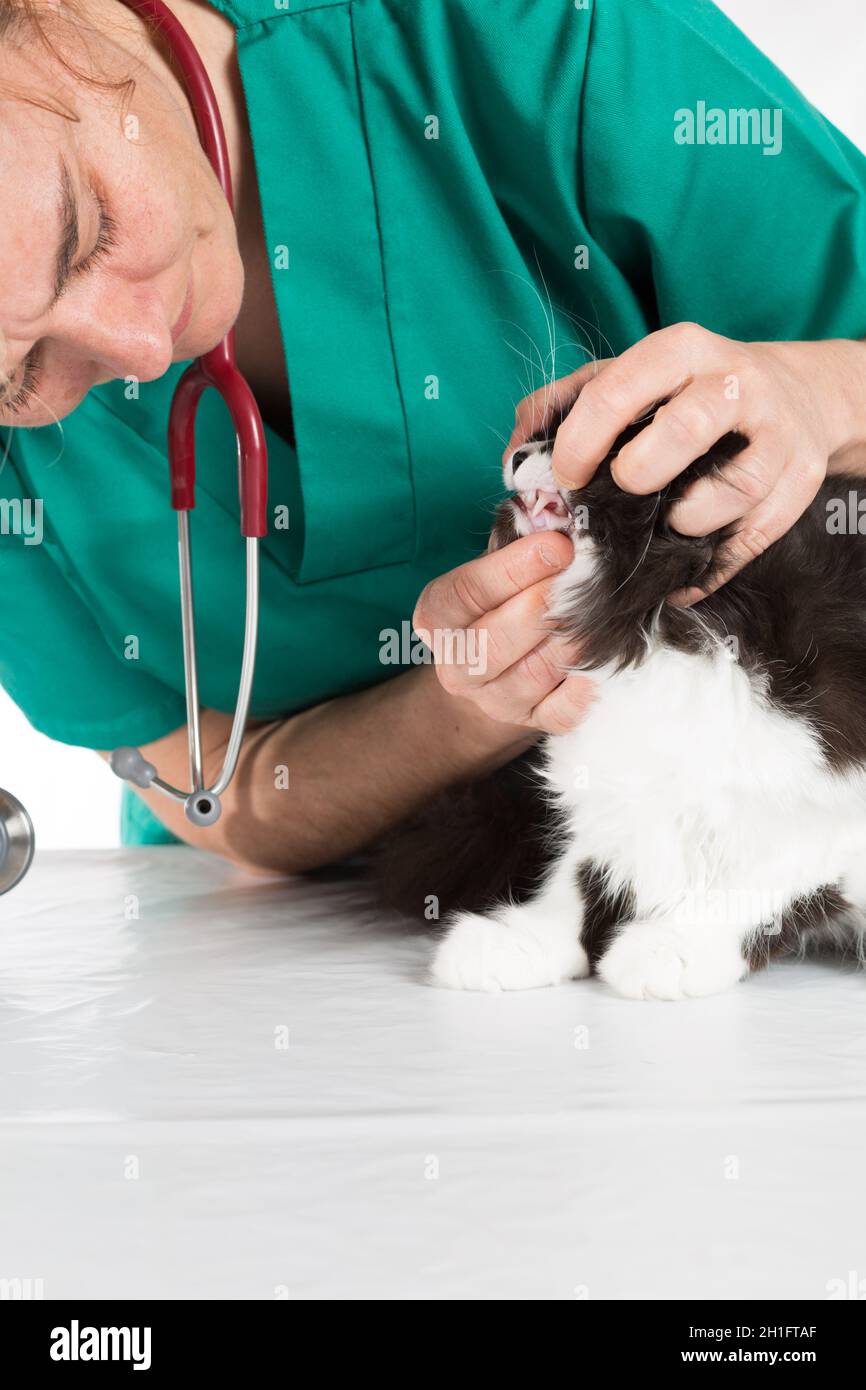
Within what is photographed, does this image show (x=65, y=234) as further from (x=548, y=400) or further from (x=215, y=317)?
(x=548, y=400)

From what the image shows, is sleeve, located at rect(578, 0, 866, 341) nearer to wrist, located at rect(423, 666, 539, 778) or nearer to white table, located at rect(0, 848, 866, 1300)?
wrist, located at rect(423, 666, 539, 778)

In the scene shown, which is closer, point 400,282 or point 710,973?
point 710,973

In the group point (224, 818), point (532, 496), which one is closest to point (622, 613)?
point (532, 496)

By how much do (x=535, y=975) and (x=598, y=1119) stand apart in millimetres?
268

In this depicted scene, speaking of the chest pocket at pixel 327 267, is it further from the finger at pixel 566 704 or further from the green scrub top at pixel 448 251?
the finger at pixel 566 704

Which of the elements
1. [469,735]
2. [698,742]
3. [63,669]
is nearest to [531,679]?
[698,742]

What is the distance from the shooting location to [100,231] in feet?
2.64

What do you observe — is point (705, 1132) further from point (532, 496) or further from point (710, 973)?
point (532, 496)

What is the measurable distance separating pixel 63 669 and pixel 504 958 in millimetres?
723

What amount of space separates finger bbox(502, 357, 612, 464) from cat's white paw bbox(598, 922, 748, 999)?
359 mm

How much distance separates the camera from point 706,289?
1.10m

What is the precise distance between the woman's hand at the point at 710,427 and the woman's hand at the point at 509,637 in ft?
0.24

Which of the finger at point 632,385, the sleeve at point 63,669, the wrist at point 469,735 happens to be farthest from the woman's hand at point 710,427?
the sleeve at point 63,669

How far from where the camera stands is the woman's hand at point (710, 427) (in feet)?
2.56
